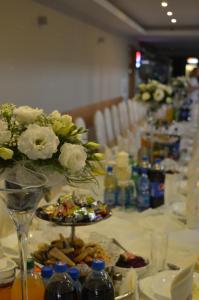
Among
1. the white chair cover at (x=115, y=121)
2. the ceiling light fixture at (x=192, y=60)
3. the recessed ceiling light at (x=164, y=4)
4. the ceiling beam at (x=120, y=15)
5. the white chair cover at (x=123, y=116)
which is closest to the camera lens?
the ceiling beam at (x=120, y=15)

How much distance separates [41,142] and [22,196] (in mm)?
153

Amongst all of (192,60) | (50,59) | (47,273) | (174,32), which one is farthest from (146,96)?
(192,60)

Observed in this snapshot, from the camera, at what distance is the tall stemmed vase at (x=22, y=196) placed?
1087 millimetres

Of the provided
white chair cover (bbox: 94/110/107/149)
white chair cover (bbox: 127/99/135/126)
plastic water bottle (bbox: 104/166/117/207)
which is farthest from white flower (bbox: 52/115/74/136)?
white chair cover (bbox: 127/99/135/126)

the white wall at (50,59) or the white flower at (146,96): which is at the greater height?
the white wall at (50,59)

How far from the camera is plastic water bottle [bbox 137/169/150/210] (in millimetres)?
2457

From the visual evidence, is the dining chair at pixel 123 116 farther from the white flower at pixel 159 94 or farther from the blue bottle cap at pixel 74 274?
the blue bottle cap at pixel 74 274

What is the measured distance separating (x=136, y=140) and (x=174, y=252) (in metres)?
2.55

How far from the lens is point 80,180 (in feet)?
4.20

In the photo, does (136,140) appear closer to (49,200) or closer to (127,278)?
(49,200)

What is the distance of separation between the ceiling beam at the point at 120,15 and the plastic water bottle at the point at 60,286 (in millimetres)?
4040

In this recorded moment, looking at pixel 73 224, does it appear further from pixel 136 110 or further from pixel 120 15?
pixel 136 110

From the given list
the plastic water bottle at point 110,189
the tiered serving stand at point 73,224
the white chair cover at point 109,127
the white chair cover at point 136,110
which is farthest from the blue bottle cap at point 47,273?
the white chair cover at point 136,110

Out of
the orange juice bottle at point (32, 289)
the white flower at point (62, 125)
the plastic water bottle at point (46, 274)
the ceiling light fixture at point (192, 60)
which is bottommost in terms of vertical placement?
the orange juice bottle at point (32, 289)
